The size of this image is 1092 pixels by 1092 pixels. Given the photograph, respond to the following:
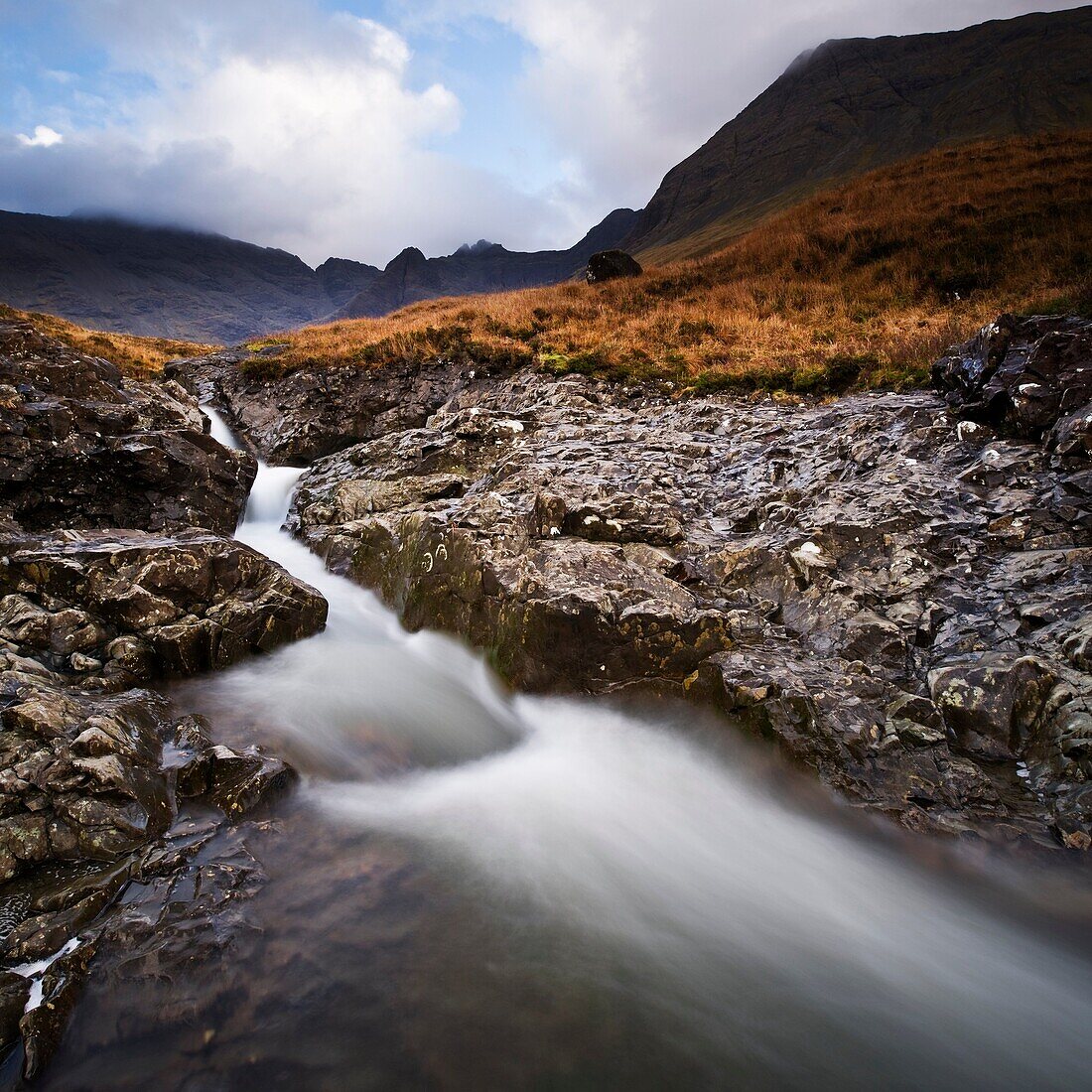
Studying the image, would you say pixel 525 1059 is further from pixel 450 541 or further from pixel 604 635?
pixel 450 541

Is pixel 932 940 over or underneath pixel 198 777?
underneath

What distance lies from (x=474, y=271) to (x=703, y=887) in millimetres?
159852

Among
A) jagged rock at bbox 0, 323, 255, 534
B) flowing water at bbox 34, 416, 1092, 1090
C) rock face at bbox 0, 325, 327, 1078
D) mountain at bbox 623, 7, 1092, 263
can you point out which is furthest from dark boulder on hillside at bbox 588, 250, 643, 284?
mountain at bbox 623, 7, 1092, 263

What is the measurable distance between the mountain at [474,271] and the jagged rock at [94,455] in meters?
109

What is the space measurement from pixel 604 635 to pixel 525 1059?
369cm

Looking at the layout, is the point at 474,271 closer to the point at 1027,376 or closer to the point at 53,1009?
the point at 1027,376

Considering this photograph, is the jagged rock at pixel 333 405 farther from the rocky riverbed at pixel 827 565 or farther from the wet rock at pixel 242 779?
the wet rock at pixel 242 779

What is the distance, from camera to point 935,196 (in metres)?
18.5

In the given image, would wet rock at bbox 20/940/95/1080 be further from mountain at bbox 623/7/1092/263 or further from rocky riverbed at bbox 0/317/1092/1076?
mountain at bbox 623/7/1092/263

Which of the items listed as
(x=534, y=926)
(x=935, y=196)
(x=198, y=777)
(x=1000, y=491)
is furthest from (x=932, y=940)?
(x=935, y=196)

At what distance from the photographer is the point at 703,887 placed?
4270 millimetres

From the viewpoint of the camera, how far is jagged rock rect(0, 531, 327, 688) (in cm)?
545

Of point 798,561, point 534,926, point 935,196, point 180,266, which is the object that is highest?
point 180,266

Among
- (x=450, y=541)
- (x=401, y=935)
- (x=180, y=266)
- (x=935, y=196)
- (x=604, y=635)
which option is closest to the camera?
(x=401, y=935)
